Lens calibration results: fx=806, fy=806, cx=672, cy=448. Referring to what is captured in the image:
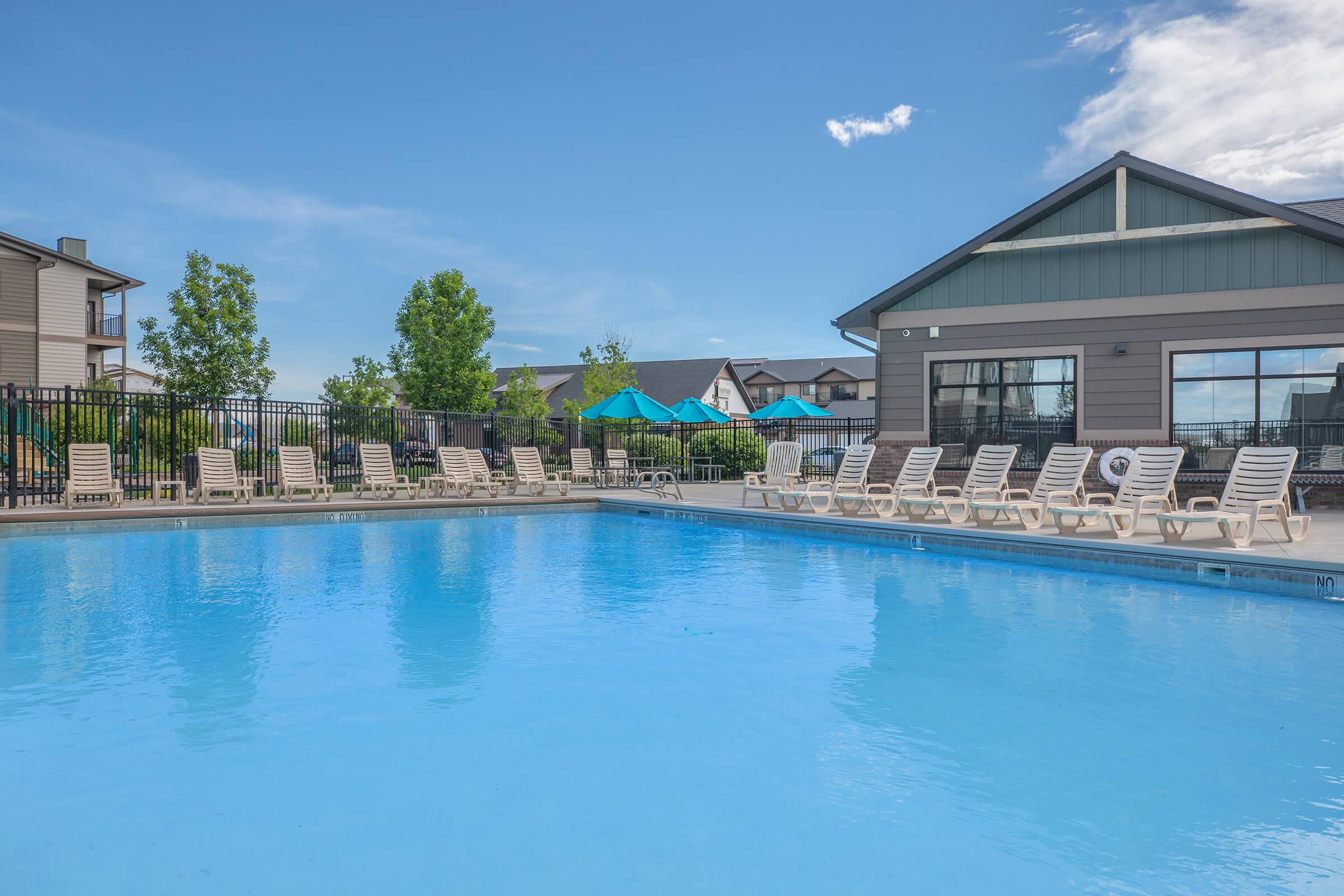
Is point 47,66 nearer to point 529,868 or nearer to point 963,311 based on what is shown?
point 963,311

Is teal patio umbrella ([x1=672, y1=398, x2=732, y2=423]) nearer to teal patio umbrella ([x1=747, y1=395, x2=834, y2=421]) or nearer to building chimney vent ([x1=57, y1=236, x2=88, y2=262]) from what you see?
teal patio umbrella ([x1=747, y1=395, x2=834, y2=421])

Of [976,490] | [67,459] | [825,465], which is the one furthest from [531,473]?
[825,465]

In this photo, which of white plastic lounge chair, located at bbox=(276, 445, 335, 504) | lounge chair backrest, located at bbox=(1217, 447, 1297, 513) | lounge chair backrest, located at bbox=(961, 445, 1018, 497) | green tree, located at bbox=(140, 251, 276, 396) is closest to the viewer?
lounge chair backrest, located at bbox=(1217, 447, 1297, 513)

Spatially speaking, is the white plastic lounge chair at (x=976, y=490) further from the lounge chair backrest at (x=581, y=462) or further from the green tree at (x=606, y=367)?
A: the green tree at (x=606, y=367)

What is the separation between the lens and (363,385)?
34.7 meters

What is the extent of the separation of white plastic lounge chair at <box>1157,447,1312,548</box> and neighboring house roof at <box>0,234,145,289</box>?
103 feet

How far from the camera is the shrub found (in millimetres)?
23391

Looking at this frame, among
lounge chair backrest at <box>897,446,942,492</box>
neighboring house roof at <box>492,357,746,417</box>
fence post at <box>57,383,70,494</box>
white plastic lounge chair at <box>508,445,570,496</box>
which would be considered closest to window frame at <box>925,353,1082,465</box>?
lounge chair backrest at <box>897,446,942,492</box>

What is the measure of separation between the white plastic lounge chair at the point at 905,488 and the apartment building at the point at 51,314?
25149 millimetres

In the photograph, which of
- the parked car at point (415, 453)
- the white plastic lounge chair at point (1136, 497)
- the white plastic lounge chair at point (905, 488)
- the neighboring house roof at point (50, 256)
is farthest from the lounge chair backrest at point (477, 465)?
the neighboring house roof at point (50, 256)

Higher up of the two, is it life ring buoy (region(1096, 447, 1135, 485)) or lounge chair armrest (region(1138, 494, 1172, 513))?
life ring buoy (region(1096, 447, 1135, 485))

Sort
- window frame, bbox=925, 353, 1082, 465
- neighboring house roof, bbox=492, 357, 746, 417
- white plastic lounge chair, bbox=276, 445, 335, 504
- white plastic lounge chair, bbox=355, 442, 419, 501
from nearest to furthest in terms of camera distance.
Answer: window frame, bbox=925, 353, 1082, 465, white plastic lounge chair, bbox=276, 445, 335, 504, white plastic lounge chair, bbox=355, 442, 419, 501, neighboring house roof, bbox=492, 357, 746, 417

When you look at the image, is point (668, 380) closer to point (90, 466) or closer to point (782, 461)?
point (782, 461)

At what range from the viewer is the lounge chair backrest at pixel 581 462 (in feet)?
62.1
